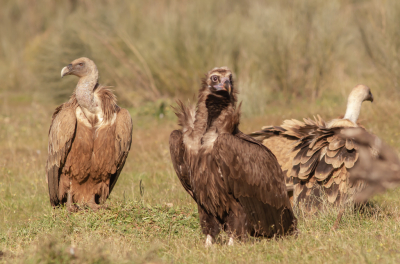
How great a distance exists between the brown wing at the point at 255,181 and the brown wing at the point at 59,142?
2.21 meters

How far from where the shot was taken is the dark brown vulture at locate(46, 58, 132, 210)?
5.95 m

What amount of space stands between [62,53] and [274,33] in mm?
7129

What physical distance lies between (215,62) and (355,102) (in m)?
7.35

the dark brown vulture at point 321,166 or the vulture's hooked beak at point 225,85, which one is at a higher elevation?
the vulture's hooked beak at point 225,85

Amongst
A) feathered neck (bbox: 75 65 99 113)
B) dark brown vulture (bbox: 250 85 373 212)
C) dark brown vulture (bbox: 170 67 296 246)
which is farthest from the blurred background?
dark brown vulture (bbox: 170 67 296 246)

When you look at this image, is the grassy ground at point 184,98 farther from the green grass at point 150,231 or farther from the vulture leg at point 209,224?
the vulture leg at point 209,224

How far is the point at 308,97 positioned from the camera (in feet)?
47.8

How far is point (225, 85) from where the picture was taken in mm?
4578

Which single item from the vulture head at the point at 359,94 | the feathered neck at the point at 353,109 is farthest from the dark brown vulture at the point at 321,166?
the vulture head at the point at 359,94

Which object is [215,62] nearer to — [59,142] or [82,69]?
[82,69]

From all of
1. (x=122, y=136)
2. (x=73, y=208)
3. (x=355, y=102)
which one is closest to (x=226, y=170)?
(x=122, y=136)

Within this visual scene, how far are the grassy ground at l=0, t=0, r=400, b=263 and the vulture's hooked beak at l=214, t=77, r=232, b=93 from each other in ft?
4.83

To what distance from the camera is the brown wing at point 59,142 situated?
5.90 meters

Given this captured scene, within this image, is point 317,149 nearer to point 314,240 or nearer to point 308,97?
point 314,240
